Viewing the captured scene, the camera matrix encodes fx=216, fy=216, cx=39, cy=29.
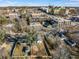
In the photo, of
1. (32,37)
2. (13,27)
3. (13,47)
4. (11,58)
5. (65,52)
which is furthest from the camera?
(13,27)

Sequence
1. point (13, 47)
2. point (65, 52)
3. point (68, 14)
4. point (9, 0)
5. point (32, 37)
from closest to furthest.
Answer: point (65, 52), point (13, 47), point (32, 37), point (9, 0), point (68, 14)

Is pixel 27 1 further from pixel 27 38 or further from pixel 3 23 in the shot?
pixel 27 38

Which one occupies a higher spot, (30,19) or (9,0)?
(9,0)

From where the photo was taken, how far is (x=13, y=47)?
5.16m

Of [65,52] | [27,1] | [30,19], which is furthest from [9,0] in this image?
[65,52]

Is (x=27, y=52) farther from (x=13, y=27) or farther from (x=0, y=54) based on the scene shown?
(x=13, y=27)

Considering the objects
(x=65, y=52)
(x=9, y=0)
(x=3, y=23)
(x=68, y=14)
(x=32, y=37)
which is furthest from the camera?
(x=68, y=14)

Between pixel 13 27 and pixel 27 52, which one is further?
pixel 13 27

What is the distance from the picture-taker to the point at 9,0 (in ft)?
30.6

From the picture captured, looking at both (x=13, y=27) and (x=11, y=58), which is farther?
(x=13, y=27)

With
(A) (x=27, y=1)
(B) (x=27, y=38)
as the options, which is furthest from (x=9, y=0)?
(B) (x=27, y=38)

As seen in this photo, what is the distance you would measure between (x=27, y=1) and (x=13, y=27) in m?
2.43

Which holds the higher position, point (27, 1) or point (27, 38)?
point (27, 1)

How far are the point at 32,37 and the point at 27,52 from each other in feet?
3.17
